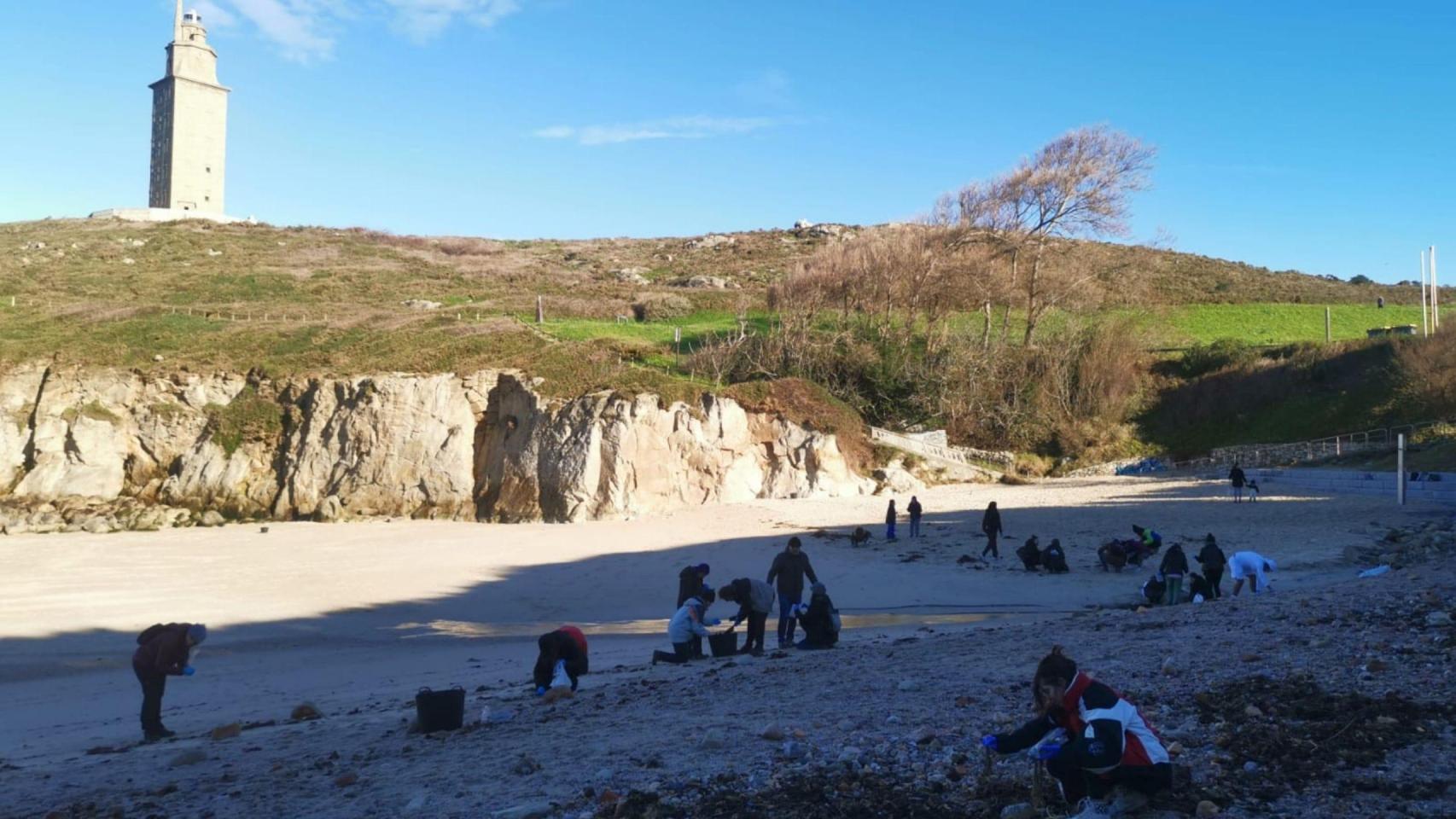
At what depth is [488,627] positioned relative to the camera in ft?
52.6

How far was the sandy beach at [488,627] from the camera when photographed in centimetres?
696

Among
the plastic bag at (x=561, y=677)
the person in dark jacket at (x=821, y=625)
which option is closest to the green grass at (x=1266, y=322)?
the person in dark jacket at (x=821, y=625)

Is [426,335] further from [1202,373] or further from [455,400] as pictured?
[1202,373]

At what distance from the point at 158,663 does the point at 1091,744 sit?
8.86 meters

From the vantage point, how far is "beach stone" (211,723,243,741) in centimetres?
875

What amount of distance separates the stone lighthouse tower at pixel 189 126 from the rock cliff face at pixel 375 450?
55.4 meters

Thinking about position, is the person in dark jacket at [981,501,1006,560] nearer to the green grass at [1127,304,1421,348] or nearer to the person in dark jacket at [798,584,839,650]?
the person in dark jacket at [798,584,839,650]

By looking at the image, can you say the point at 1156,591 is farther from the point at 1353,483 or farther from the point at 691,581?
the point at 1353,483

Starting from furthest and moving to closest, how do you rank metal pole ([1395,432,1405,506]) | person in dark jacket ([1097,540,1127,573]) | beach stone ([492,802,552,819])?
metal pole ([1395,432,1405,506]), person in dark jacket ([1097,540,1127,573]), beach stone ([492,802,552,819])

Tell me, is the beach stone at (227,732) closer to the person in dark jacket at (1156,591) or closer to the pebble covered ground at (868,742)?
the pebble covered ground at (868,742)

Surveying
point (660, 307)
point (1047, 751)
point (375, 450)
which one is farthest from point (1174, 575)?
point (660, 307)

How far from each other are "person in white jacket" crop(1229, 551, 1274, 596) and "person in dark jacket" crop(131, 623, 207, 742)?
13.4 metres

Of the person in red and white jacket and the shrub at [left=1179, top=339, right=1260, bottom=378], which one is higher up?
the shrub at [left=1179, top=339, right=1260, bottom=378]

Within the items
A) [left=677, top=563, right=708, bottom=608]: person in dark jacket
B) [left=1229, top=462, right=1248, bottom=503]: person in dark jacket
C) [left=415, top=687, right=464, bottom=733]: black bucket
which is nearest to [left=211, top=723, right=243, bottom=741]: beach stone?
[left=415, top=687, right=464, bottom=733]: black bucket
